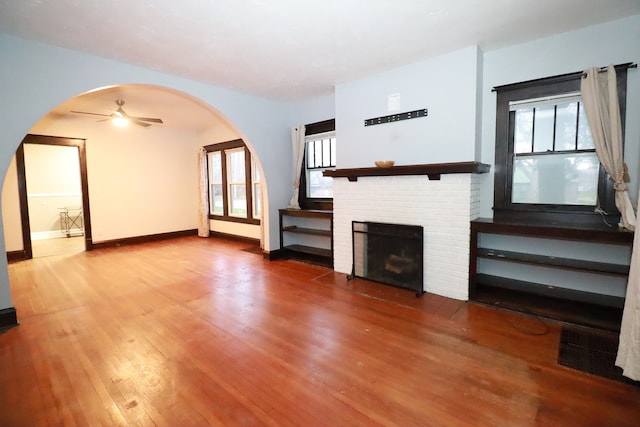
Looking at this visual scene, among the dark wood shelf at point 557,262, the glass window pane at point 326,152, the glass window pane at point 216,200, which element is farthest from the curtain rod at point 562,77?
the glass window pane at point 216,200

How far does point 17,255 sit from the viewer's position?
537cm

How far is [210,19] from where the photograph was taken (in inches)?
103

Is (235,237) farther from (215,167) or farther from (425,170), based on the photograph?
(425,170)

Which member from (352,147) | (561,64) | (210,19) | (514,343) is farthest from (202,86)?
(514,343)

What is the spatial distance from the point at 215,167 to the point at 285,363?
6.40m

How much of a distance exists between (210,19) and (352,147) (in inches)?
92.3

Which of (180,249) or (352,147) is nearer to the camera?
(352,147)

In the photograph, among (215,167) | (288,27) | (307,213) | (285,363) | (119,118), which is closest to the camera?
(285,363)

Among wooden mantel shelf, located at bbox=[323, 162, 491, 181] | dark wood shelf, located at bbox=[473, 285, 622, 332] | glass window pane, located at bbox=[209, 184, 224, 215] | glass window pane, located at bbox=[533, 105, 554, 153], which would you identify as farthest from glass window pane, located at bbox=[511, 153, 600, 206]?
glass window pane, located at bbox=[209, 184, 224, 215]

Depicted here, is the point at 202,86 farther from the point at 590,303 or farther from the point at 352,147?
the point at 590,303

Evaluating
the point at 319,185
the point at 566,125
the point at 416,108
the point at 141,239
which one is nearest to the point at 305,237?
the point at 319,185

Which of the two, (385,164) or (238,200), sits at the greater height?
(385,164)

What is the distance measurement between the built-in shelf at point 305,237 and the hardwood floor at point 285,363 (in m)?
1.35

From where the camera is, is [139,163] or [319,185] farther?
[139,163]
